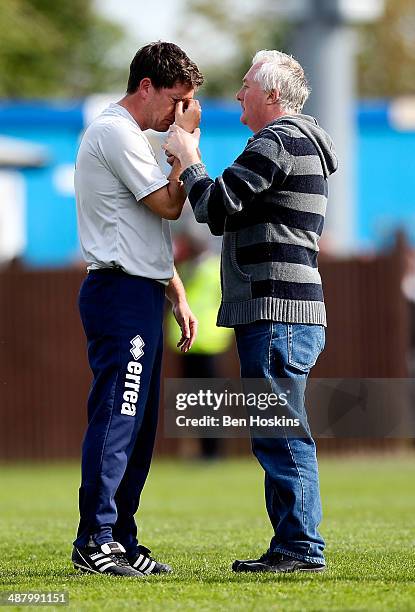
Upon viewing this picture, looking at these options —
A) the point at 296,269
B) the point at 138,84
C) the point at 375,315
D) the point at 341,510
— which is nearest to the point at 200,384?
the point at 296,269

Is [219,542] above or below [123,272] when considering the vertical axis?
below

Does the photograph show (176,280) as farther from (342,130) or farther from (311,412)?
(342,130)

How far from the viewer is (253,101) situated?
562 cm

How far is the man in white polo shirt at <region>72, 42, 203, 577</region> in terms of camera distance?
5562 millimetres

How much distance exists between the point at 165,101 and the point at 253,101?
38 cm

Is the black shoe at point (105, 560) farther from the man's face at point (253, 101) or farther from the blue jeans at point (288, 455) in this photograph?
the man's face at point (253, 101)

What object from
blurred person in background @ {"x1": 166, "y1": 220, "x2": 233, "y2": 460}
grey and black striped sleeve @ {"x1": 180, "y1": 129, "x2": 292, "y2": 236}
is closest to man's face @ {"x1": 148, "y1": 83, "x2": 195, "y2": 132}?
grey and black striped sleeve @ {"x1": 180, "y1": 129, "x2": 292, "y2": 236}

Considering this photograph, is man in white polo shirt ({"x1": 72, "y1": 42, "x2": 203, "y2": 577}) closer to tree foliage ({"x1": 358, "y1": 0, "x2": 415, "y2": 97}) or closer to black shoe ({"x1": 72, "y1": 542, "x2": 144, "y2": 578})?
black shoe ({"x1": 72, "y1": 542, "x2": 144, "y2": 578})

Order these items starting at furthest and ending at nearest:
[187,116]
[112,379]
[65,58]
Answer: [65,58], [187,116], [112,379]

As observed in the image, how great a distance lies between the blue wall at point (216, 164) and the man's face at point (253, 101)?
1243 centimetres

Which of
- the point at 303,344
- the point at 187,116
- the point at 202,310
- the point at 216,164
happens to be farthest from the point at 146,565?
the point at 216,164

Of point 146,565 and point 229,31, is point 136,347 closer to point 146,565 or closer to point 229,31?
point 146,565

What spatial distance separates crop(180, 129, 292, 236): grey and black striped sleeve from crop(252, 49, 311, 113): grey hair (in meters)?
0.22

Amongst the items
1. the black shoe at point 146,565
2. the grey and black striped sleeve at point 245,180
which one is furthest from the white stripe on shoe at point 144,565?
the grey and black striped sleeve at point 245,180
